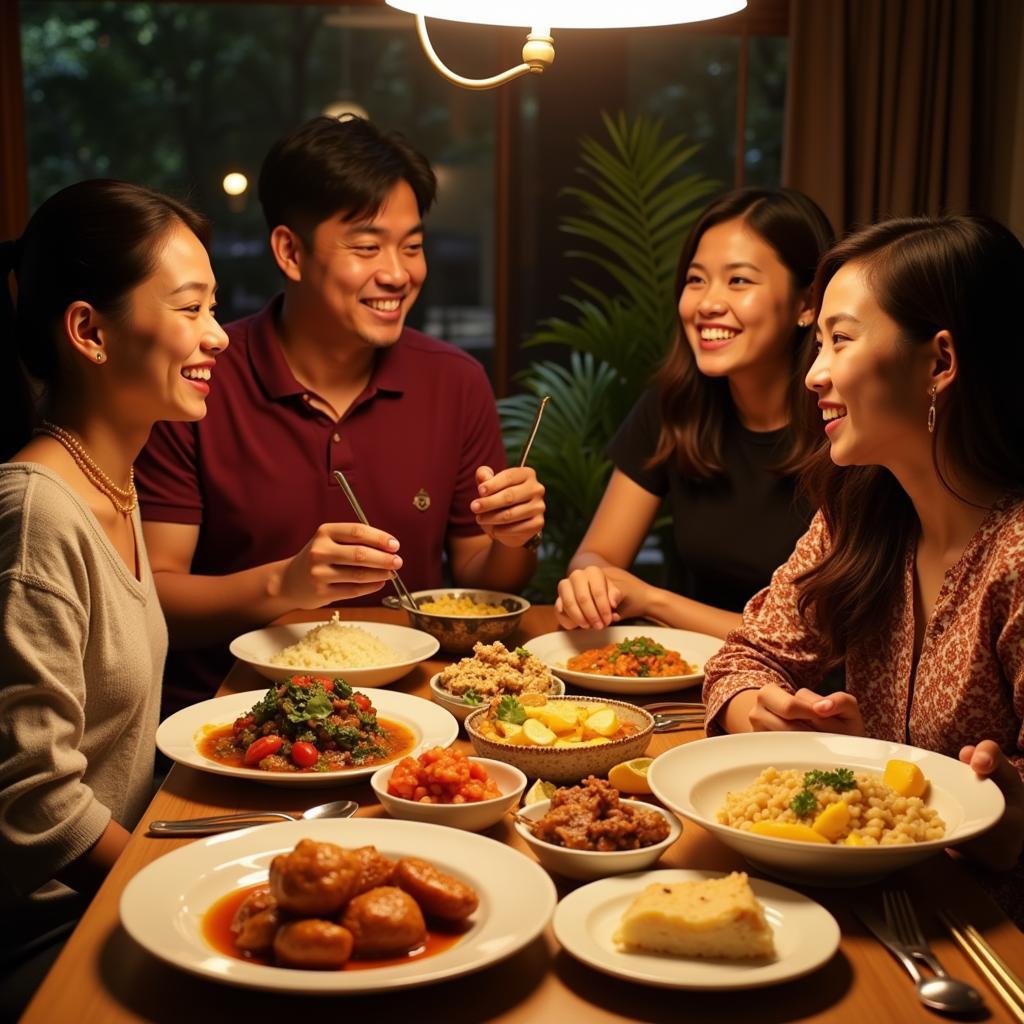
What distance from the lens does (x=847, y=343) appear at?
5.92 ft

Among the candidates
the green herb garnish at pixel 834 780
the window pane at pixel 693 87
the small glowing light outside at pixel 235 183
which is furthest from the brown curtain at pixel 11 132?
the green herb garnish at pixel 834 780

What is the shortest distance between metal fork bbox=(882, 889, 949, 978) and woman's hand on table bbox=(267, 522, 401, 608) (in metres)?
1.03

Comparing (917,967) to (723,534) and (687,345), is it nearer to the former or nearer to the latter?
(723,534)

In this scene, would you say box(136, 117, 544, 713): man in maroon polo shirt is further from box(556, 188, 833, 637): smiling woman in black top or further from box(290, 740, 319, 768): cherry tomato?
box(290, 740, 319, 768): cherry tomato

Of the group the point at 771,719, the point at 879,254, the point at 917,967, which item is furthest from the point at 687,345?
the point at 917,967

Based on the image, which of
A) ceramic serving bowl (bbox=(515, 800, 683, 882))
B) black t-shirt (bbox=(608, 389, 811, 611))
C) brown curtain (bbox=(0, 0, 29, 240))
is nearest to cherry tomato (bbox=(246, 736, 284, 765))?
ceramic serving bowl (bbox=(515, 800, 683, 882))

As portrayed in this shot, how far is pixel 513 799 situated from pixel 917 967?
0.47 m

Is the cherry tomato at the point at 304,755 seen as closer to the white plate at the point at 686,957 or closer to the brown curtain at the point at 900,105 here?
the white plate at the point at 686,957

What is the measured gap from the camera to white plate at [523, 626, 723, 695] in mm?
2010

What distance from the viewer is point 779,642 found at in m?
2.00

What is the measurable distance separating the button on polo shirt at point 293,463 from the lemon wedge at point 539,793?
4.08 ft

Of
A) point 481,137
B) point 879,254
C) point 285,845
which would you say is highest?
point 481,137

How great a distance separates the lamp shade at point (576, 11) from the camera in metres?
1.77

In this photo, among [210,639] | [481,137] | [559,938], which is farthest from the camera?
[481,137]
